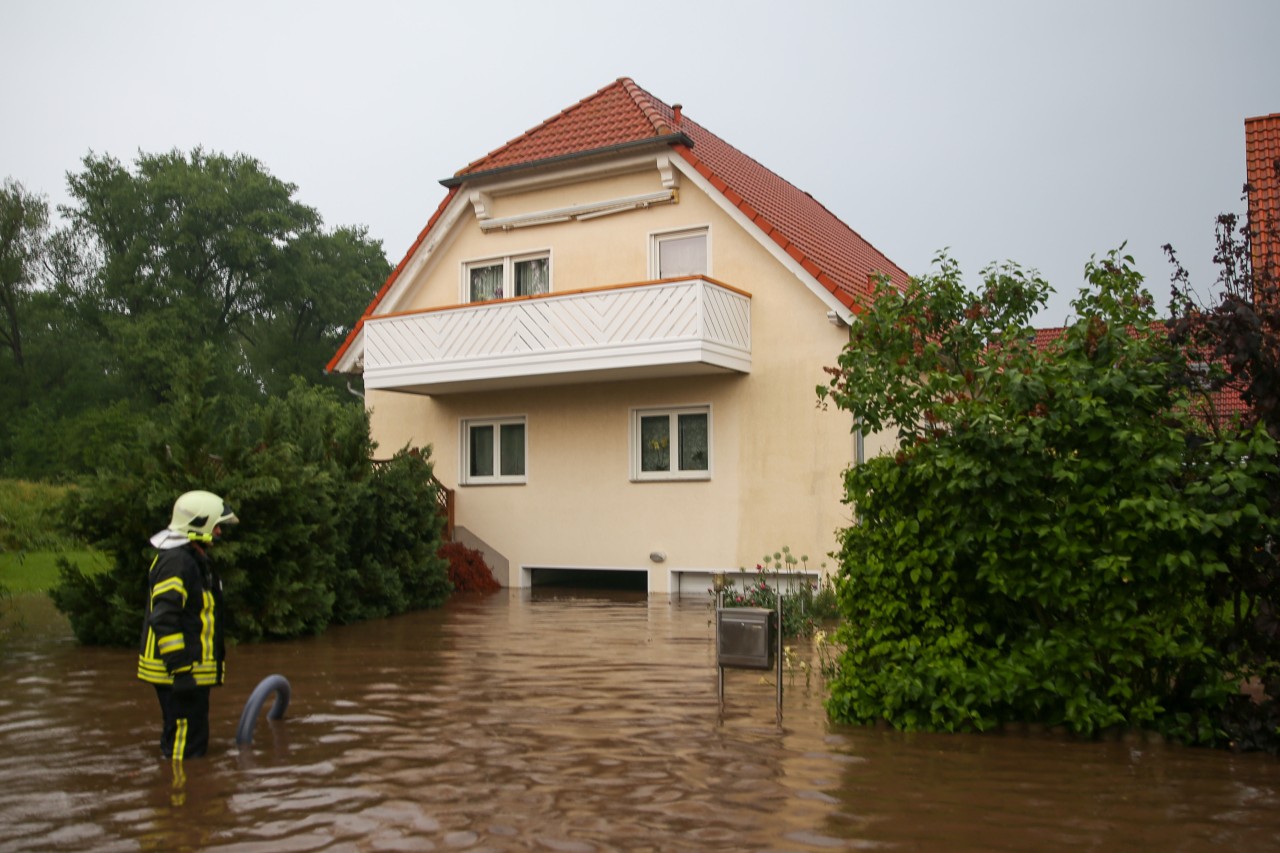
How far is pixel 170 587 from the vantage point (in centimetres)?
734

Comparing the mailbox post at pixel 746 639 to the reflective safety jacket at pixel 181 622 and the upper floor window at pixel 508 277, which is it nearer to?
the reflective safety jacket at pixel 181 622

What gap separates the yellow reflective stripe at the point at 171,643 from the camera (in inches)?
286

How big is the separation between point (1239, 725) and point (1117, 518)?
4.87ft

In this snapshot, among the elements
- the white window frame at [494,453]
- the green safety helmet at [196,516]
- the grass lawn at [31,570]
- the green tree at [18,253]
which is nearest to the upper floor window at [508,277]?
the white window frame at [494,453]

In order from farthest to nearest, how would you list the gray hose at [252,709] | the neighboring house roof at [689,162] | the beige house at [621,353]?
the neighboring house roof at [689,162] < the beige house at [621,353] < the gray hose at [252,709]

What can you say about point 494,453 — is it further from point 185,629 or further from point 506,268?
point 185,629

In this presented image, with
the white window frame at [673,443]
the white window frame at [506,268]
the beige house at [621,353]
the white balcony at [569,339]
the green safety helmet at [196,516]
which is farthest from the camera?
the white window frame at [506,268]

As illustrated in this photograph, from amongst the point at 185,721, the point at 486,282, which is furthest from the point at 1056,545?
the point at 486,282

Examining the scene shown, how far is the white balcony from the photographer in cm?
1938

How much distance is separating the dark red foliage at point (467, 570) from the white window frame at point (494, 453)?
151 cm

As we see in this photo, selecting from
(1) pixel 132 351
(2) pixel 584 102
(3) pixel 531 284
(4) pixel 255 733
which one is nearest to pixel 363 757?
(4) pixel 255 733

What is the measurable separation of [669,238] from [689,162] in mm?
1525

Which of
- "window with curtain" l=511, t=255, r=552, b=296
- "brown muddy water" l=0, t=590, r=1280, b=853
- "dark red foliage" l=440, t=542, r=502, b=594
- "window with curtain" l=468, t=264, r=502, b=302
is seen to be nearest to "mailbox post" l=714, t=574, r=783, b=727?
"brown muddy water" l=0, t=590, r=1280, b=853

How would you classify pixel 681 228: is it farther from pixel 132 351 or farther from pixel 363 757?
pixel 132 351
